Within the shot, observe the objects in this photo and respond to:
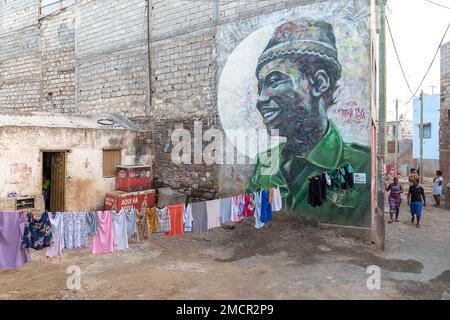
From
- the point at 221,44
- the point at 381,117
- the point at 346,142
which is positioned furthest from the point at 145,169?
the point at 381,117

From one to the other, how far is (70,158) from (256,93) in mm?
6021

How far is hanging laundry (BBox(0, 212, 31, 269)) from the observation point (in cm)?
655

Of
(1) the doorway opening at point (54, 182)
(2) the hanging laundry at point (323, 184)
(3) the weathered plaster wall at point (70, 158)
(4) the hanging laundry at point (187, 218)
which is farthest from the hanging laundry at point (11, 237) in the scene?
(2) the hanging laundry at point (323, 184)

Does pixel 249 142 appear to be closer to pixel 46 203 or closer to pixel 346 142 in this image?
pixel 346 142

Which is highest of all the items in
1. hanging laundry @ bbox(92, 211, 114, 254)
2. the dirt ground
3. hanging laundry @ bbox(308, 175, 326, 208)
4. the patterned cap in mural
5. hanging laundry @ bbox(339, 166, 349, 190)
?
the patterned cap in mural

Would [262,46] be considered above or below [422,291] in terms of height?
above

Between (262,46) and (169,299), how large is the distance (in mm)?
7686

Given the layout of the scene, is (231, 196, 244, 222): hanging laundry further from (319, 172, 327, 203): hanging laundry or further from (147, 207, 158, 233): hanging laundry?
(319, 172, 327, 203): hanging laundry

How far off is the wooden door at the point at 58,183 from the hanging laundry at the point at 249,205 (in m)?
5.74

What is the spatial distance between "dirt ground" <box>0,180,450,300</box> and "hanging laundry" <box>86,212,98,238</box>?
2.40 ft

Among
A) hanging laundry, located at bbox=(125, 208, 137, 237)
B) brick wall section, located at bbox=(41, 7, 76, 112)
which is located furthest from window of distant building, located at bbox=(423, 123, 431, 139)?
hanging laundry, located at bbox=(125, 208, 137, 237)

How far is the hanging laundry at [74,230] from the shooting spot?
7012 millimetres

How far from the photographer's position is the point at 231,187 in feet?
37.3

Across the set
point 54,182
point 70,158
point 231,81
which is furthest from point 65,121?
point 231,81
